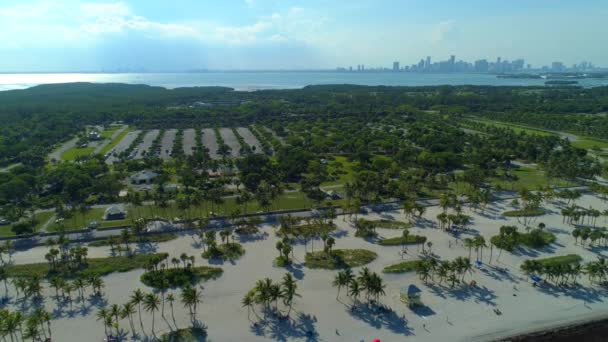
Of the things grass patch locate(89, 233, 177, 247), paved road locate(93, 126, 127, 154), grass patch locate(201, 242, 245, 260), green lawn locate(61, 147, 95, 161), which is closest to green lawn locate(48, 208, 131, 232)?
grass patch locate(89, 233, 177, 247)

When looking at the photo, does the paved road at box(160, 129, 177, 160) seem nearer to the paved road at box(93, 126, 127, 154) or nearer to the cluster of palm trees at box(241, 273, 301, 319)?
the paved road at box(93, 126, 127, 154)

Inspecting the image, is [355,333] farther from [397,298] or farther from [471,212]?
[471,212]

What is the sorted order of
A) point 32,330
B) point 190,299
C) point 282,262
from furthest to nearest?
point 282,262 < point 190,299 < point 32,330

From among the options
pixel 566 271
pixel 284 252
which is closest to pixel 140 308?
pixel 284 252

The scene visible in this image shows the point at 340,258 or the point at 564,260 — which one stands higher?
the point at 340,258

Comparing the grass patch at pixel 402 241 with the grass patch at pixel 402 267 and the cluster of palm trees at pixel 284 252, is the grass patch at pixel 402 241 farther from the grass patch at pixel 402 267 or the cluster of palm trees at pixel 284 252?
the cluster of palm trees at pixel 284 252

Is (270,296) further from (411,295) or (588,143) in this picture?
(588,143)
